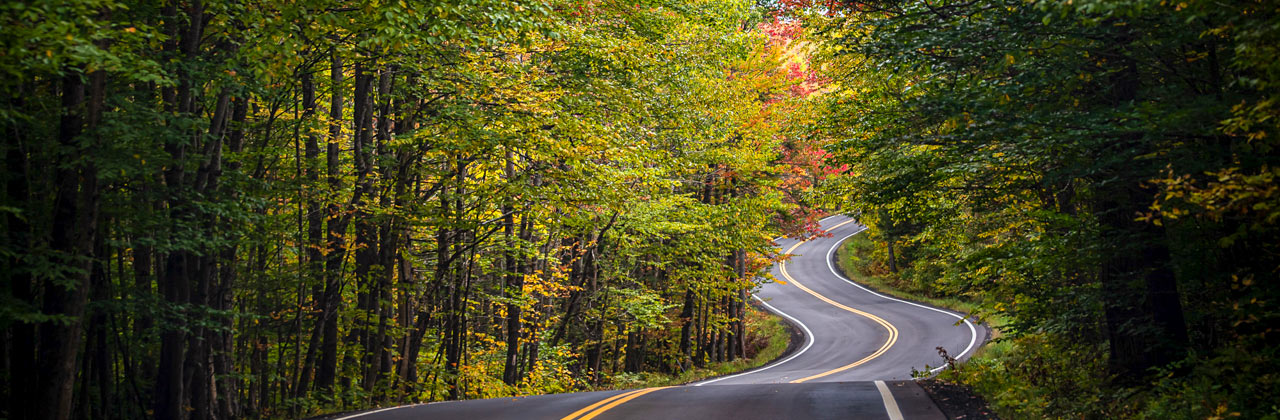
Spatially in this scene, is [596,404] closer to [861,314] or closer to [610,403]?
[610,403]

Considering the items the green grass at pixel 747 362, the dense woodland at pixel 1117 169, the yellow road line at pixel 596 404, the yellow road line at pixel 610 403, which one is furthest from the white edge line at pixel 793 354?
the dense woodland at pixel 1117 169

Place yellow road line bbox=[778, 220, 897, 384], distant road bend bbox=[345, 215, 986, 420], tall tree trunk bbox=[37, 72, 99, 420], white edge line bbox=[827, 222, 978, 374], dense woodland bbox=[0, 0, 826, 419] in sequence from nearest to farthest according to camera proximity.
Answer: tall tree trunk bbox=[37, 72, 99, 420] < dense woodland bbox=[0, 0, 826, 419] < distant road bend bbox=[345, 215, 986, 420] < yellow road line bbox=[778, 220, 897, 384] < white edge line bbox=[827, 222, 978, 374]

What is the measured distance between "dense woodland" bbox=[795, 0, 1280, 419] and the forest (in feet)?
0.15

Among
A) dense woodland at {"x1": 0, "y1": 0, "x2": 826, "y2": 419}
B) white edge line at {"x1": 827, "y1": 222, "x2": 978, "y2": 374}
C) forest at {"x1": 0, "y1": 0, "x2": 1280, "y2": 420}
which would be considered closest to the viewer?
forest at {"x1": 0, "y1": 0, "x2": 1280, "y2": 420}

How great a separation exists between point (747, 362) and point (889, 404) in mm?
18449

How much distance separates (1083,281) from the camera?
12391 mm

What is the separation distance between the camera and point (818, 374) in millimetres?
22781

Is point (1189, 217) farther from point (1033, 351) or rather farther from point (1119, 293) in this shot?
point (1033, 351)

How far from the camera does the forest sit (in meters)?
6.90

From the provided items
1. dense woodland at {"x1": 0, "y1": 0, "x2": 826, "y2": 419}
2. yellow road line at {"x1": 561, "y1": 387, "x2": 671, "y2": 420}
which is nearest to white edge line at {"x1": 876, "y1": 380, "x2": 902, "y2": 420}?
yellow road line at {"x1": 561, "y1": 387, "x2": 671, "y2": 420}

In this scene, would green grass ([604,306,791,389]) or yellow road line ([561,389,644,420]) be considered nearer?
yellow road line ([561,389,644,420])

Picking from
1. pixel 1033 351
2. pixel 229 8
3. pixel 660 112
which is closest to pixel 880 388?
pixel 1033 351

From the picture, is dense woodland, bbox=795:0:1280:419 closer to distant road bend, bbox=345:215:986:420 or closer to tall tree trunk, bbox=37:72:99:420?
distant road bend, bbox=345:215:986:420

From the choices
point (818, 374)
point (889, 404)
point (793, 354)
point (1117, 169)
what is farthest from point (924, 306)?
point (1117, 169)
